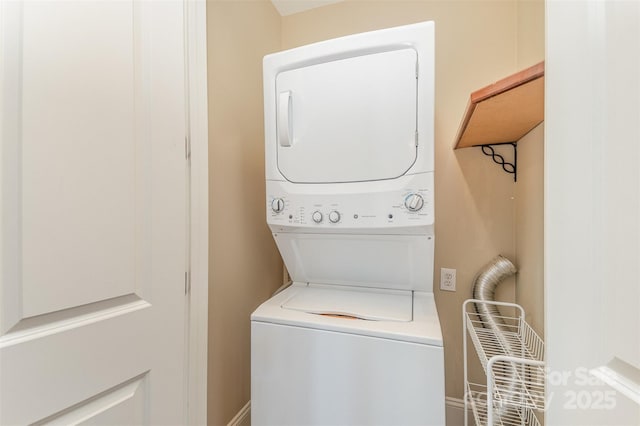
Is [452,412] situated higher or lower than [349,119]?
lower

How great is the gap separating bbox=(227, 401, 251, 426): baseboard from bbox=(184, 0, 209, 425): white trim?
485mm

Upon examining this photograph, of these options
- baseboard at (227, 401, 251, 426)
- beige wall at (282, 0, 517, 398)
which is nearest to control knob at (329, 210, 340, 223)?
beige wall at (282, 0, 517, 398)

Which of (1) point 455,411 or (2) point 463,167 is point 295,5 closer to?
(2) point 463,167

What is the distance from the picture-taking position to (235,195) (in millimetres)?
1491

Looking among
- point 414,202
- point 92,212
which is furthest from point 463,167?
point 92,212

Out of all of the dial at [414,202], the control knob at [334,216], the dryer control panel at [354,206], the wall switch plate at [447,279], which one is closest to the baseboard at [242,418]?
the dryer control panel at [354,206]

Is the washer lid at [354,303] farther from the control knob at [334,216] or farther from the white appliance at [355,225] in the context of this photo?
the control knob at [334,216]

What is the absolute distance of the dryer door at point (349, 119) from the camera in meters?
1.11

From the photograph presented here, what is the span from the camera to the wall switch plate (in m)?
1.61

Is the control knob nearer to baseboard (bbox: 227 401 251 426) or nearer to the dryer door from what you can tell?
the dryer door

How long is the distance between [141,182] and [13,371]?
512 mm

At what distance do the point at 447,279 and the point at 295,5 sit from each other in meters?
2.09
